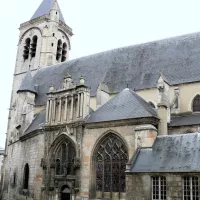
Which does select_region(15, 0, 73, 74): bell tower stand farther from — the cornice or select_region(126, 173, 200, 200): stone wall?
select_region(126, 173, 200, 200): stone wall

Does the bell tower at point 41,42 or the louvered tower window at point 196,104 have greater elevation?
the bell tower at point 41,42

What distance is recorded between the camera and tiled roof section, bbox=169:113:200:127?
19.5 meters

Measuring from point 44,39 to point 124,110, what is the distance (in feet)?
71.1

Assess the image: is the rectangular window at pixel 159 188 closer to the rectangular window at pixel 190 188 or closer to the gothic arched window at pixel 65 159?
the rectangular window at pixel 190 188

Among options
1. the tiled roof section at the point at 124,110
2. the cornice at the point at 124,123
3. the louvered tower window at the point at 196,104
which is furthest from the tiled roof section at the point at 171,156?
the louvered tower window at the point at 196,104

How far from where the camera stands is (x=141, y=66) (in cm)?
2584

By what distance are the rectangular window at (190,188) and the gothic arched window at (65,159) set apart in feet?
25.1

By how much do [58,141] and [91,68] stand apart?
10618 mm

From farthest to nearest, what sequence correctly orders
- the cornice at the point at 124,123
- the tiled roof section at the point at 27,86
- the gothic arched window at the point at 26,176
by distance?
1. the tiled roof section at the point at 27,86
2. the gothic arched window at the point at 26,176
3. the cornice at the point at 124,123

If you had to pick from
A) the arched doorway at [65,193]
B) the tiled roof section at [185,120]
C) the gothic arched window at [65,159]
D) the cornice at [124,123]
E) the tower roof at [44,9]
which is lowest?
the arched doorway at [65,193]

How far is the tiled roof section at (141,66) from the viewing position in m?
23.7

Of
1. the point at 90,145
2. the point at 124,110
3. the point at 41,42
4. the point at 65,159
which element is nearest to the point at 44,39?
the point at 41,42

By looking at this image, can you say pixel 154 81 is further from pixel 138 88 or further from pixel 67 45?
pixel 67 45

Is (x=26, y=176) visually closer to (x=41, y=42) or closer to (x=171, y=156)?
(x=171, y=156)
